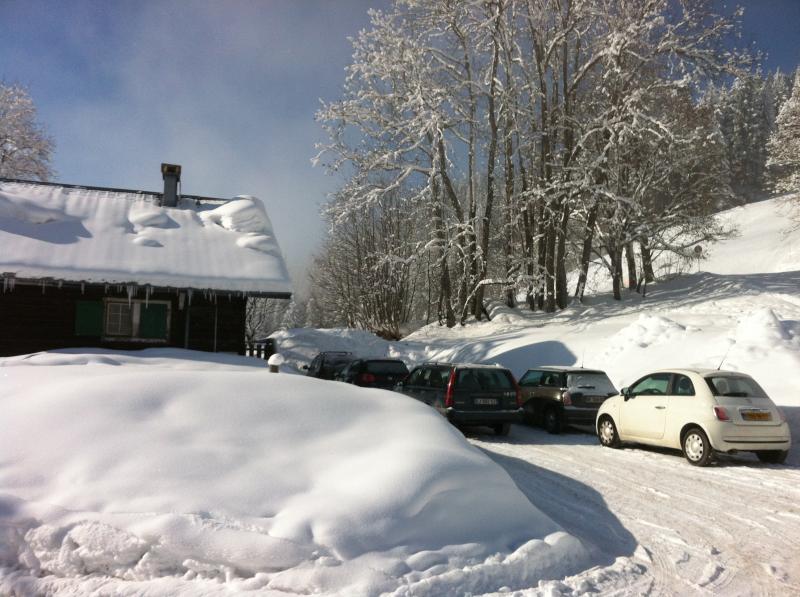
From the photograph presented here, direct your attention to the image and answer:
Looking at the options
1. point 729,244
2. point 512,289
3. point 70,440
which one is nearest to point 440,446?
point 70,440

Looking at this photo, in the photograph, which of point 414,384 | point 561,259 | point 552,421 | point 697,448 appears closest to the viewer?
point 697,448

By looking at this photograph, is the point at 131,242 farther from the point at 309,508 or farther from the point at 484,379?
the point at 309,508

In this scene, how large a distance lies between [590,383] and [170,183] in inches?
592

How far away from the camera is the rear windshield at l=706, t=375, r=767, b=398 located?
389 inches

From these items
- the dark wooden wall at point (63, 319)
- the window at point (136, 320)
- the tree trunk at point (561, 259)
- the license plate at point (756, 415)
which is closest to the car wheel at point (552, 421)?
the license plate at point (756, 415)

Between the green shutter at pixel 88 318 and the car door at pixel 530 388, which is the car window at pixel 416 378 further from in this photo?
the green shutter at pixel 88 318

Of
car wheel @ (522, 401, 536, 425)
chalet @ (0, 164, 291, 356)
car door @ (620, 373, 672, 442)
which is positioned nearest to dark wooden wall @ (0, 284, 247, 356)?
chalet @ (0, 164, 291, 356)

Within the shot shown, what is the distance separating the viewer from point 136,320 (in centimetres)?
1655

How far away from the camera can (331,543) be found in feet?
14.7

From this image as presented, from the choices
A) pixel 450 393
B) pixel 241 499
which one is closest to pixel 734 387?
pixel 450 393

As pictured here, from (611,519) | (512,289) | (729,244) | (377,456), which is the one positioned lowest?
(611,519)

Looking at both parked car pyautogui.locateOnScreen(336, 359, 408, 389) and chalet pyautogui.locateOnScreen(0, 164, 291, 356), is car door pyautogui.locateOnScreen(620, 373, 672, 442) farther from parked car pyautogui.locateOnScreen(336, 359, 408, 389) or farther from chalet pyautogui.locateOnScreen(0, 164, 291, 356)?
chalet pyautogui.locateOnScreen(0, 164, 291, 356)

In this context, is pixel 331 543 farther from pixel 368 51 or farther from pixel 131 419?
pixel 368 51

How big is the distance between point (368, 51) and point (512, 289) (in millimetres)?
12924
